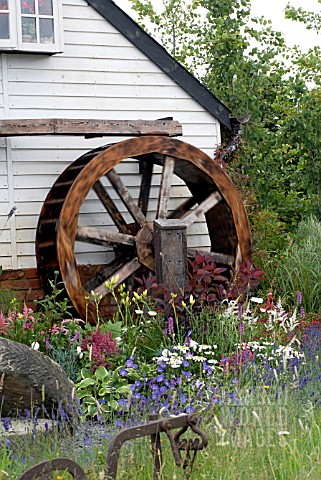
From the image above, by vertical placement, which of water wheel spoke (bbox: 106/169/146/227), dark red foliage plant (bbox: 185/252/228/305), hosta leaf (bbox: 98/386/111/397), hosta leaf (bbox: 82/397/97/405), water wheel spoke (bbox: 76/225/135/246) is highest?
water wheel spoke (bbox: 106/169/146/227)

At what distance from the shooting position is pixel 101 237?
28.3 ft

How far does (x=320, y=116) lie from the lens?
12023 millimetres

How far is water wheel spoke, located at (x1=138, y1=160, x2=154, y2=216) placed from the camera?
9453mm

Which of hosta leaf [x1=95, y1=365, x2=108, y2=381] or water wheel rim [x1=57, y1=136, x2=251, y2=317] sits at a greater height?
water wheel rim [x1=57, y1=136, x2=251, y2=317]

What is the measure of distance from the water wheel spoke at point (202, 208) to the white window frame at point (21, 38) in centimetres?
216

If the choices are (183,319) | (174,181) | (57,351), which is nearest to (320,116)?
(174,181)

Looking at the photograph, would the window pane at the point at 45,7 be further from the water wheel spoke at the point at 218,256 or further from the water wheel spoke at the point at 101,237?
the water wheel spoke at the point at 218,256

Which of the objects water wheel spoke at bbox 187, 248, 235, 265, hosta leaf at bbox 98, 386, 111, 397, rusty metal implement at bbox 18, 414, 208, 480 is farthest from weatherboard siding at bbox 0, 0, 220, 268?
rusty metal implement at bbox 18, 414, 208, 480

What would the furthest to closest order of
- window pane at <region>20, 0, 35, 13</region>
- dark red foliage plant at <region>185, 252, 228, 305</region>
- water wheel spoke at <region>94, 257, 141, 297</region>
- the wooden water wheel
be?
window pane at <region>20, 0, 35, 13</region>
water wheel spoke at <region>94, 257, 141, 297</region>
the wooden water wheel
dark red foliage plant at <region>185, 252, 228, 305</region>

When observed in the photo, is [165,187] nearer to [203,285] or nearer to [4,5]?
[203,285]

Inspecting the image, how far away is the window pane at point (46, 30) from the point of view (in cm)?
893

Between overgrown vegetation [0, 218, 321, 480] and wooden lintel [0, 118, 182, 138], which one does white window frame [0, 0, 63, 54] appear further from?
overgrown vegetation [0, 218, 321, 480]

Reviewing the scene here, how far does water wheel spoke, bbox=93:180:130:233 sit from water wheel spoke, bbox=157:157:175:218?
39cm

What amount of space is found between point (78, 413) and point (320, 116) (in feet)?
25.8
